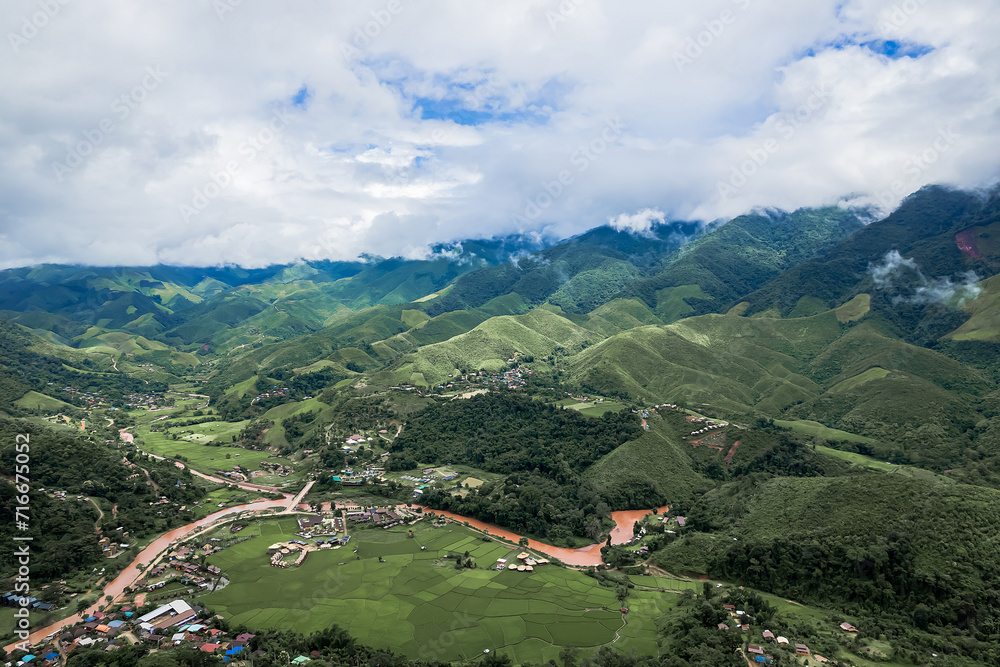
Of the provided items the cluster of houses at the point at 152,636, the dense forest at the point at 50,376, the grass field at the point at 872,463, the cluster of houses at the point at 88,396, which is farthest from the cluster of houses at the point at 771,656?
the cluster of houses at the point at 88,396

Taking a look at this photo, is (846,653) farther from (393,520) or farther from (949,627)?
(393,520)

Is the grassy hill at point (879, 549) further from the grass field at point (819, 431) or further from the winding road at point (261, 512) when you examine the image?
the grass field at point (819, 431)

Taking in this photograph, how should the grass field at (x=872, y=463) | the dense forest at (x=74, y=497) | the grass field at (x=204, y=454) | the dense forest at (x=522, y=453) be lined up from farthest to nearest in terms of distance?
the grass field at (x=204, y=454), the grass field at (x=872, y=463), the dense forest at (x=522, y=453), the dense forest at (x=74, y=497)

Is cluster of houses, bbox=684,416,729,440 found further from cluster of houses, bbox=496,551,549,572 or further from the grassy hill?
cluster of houses, bbox=496,551,549,572

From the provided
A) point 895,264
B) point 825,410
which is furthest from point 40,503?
point 895,264

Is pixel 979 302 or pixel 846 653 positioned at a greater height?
pixel 979 302

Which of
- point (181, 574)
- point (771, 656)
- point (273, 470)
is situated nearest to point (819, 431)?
point (771, 656)

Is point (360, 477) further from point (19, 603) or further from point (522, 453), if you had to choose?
point (19, 603)
